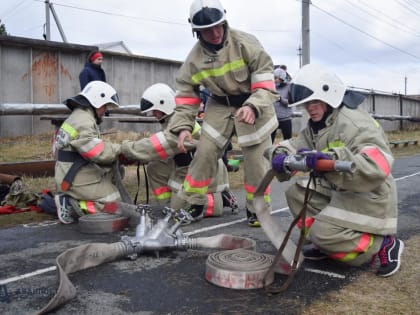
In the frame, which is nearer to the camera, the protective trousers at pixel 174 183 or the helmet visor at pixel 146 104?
the protective trousers at pixel 174 183

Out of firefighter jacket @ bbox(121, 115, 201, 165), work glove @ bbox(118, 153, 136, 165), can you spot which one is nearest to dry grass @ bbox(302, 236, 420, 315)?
firefighter jacket @ bbox(121, 115, 201, 165)

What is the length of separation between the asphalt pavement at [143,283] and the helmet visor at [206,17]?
71.8 inches

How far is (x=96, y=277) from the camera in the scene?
334cm

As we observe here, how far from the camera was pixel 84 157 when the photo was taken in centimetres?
501

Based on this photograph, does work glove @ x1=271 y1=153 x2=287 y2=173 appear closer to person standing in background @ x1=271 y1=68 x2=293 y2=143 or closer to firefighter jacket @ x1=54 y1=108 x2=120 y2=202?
firefighter jacket @ x1=54 y1=108 x2=120 y2=202

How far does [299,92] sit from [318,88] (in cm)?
13

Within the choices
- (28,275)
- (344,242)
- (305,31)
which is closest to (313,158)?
(344,242)

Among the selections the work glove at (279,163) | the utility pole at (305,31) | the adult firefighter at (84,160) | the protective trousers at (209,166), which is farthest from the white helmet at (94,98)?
the utility pole at (305,31)

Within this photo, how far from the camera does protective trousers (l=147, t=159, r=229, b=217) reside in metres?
5.36

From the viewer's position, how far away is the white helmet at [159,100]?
5547 millimetres

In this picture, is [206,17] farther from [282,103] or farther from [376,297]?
[282,103]

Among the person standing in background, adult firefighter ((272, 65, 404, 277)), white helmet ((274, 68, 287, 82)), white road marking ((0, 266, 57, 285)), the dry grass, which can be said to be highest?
white helmet ((274, 68, 287, 82))

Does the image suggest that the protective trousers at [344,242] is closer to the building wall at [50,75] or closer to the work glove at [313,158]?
the work glove at [313,158]

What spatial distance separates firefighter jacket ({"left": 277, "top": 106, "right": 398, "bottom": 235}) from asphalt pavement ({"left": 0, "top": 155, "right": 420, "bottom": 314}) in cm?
38
